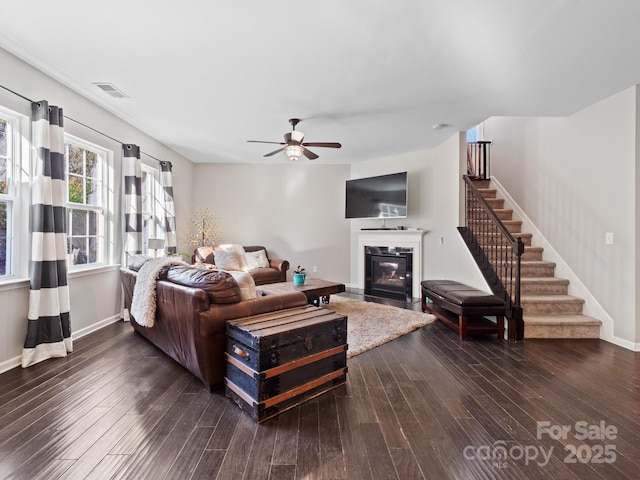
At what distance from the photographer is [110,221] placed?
386cm

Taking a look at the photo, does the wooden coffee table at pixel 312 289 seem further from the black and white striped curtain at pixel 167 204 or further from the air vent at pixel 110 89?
the air vent at pixel 110 89

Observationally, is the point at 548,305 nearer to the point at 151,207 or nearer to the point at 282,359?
the point at 282,359

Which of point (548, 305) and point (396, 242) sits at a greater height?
point (396, 242)

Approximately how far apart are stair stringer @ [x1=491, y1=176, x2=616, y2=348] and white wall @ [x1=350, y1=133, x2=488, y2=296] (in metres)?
1.14

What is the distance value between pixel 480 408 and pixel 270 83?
10.9 feet

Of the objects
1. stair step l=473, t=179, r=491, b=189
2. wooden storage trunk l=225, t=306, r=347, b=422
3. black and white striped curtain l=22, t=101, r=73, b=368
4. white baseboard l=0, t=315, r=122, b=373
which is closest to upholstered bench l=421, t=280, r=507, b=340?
wooden storage trunk l=225, t=306, r=347, b=422

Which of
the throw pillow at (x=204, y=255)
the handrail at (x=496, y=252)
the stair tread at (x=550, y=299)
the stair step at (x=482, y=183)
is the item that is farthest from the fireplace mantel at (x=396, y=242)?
the throw pillow at (x=204, y=255)

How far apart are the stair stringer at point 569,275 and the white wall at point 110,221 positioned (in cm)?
593

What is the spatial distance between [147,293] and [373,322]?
266cm

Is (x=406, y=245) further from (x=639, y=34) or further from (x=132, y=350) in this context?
(x=132, y=350)

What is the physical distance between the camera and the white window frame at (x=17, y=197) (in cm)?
266

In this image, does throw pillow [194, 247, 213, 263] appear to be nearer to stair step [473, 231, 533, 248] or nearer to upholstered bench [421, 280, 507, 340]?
upholstered bench [421, 280, 507, 340]

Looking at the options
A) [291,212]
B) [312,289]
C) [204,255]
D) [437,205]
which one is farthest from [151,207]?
[437,205]

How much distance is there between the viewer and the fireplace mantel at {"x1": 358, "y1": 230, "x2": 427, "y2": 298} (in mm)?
5461
